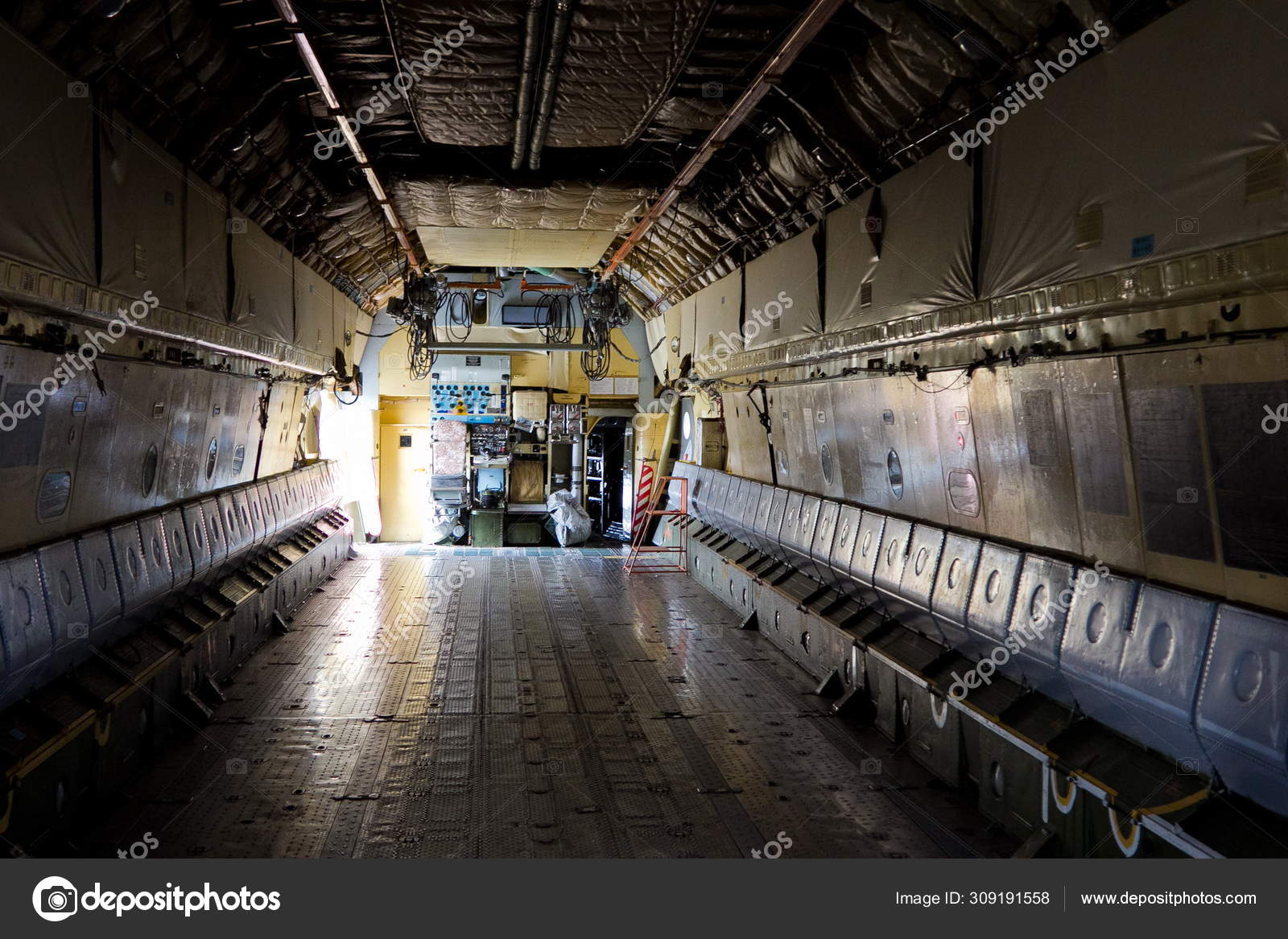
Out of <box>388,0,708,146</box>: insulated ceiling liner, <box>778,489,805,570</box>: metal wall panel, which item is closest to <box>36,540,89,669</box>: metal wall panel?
<box>388,0,708,146</box>: insulated ceiling liner

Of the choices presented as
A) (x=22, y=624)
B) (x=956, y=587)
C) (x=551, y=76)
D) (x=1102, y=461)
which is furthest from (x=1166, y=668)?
Result: (x=22, y=624)

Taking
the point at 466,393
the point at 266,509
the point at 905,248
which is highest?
the point at 905,248

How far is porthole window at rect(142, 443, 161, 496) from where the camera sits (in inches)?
282

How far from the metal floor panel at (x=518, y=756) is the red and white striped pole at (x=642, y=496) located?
284 inches

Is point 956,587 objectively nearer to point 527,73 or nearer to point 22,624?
point 527,73

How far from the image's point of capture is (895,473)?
309 inches

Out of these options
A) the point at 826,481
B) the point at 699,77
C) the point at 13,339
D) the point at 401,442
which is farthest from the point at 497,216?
the point at 401,442

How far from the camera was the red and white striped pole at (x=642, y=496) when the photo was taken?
59.3 ft

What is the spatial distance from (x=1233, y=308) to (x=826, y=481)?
5755mm

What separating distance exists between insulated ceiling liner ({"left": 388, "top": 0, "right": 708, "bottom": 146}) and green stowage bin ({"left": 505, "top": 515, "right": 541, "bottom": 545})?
11765 millimetres

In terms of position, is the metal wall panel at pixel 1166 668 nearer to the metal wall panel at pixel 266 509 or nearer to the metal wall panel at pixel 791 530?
the metal wall panel at pixel 791 530

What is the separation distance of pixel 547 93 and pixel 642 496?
39.2 ft

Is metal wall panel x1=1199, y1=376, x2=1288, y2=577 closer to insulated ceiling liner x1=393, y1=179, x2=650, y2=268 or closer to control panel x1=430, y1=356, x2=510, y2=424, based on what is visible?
insulated ceiling liner x1=393, y1=179, x2=650, y2=268

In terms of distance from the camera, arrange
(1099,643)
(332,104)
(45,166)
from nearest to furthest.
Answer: (45,166)
(1099,643)
(332,104)
